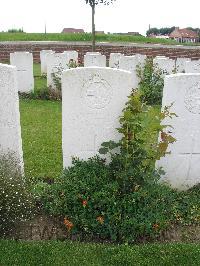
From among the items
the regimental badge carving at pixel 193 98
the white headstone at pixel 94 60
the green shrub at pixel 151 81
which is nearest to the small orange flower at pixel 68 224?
the regimental badge carving at pixel 193 98

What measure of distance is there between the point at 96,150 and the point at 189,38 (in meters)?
60.4

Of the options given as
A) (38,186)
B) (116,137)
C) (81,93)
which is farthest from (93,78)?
(38,186)

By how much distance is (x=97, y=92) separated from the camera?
4523 millimetres

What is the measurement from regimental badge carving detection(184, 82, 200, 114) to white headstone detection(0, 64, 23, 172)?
1.99 metres

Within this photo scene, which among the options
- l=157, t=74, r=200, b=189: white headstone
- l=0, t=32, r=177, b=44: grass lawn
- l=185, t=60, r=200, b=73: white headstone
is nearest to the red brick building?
l=0, t=32, r=177, b=44: grass lawn

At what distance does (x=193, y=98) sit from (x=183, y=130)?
0.41 metres

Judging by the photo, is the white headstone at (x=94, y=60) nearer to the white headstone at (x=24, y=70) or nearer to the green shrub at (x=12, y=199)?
the white headstone at (x=24, y=70)

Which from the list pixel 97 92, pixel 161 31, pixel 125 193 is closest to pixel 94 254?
pixel 125 193

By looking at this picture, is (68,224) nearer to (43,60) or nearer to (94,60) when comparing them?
(94,60)

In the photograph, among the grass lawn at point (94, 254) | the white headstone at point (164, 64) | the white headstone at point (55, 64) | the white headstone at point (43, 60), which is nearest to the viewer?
the grass lawn at point (94, 254)

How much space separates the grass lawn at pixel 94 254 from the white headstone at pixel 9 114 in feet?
3.93

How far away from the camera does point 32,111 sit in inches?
357

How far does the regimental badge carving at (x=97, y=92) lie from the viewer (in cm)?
450

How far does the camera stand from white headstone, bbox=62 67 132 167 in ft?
14.8
